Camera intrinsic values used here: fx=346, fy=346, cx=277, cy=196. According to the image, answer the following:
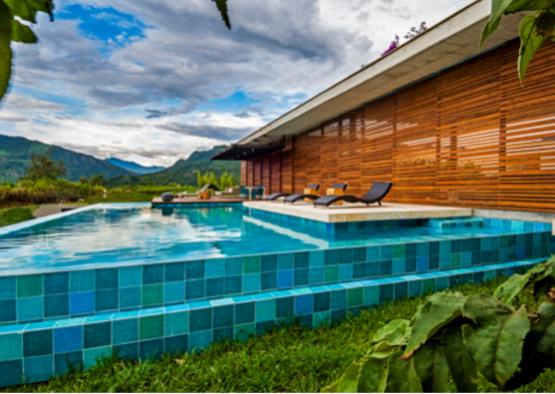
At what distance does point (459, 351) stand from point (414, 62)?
338 inches

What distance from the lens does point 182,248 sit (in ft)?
15.8

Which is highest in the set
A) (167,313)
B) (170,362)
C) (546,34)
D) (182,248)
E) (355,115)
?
(355,115)

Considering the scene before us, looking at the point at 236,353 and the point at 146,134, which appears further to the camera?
the point at 146,134

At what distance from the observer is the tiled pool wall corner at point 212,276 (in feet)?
10.1

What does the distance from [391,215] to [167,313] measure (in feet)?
17.4

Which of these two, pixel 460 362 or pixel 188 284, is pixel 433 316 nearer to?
pixel 460 362

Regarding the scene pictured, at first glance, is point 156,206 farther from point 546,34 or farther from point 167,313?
point 546,34

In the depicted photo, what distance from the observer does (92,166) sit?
64375 millimetres

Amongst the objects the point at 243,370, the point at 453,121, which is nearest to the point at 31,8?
the point at 243,370

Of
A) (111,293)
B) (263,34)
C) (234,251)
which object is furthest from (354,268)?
(263,34)

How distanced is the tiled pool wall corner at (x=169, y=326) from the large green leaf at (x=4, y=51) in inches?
127

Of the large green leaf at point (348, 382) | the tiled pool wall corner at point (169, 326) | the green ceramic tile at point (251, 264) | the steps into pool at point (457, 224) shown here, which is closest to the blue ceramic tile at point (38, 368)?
the tiled pool wall corner at point (169, 326)

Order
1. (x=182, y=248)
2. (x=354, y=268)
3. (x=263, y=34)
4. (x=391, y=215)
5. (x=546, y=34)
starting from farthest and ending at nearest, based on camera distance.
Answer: (x=263, y=34) < (x=391, y=215) < (x=182, y=248) < (x=354, y=268) < (x=546, y=34)

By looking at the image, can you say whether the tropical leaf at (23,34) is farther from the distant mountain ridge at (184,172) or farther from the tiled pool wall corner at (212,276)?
the distant mountain ridge at (184,172)
